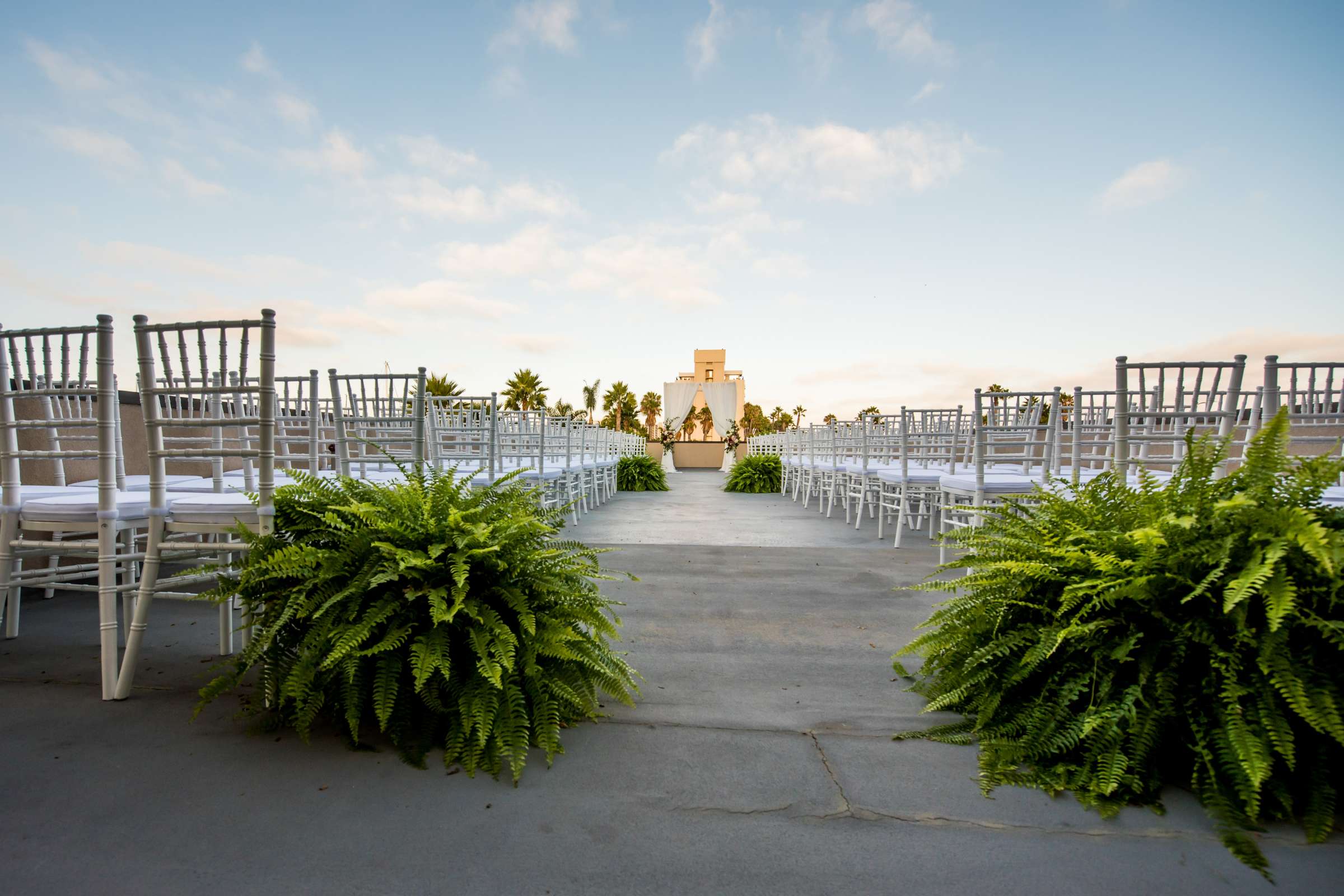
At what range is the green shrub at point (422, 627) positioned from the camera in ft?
4.54

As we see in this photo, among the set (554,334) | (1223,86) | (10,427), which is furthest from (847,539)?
(554,334)

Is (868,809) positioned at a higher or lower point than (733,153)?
lower

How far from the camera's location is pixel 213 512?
6.05 ft

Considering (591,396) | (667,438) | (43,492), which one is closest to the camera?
(43,492)

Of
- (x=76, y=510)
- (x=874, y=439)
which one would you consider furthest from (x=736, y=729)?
(x=874, y=439)

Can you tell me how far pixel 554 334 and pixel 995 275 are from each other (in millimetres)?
11744

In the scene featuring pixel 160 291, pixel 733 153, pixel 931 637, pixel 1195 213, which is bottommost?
pixel 931 637

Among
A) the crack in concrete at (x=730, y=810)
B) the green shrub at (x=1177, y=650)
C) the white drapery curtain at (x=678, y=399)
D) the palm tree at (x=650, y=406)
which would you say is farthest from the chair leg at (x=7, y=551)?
the palm tree at (x=650, y=406)

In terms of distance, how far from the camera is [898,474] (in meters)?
5.26

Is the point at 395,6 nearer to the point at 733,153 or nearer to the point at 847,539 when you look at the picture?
the point at 733,153

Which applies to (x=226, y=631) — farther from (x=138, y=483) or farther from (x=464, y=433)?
(x=464, y=433)

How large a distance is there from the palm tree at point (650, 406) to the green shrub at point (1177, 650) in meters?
48.3

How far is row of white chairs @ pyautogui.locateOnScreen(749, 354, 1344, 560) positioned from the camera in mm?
2604

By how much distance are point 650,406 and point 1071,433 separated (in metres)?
47.5
